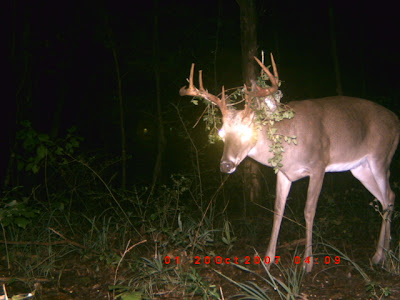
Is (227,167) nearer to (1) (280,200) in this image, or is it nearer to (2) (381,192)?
(1) (280,200)

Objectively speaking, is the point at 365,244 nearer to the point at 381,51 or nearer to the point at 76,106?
the point at 76,106

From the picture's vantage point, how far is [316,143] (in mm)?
5316

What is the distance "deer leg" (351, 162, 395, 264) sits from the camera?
17.1 ft

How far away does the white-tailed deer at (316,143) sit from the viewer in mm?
4941

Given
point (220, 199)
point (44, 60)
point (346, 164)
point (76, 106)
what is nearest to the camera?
point (346, 164)

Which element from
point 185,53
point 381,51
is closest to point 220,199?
point 185,53

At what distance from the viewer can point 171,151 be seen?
23.1 m

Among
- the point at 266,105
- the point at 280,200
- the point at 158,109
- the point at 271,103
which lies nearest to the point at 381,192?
the point at 280,200

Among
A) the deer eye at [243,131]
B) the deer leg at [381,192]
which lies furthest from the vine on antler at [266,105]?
the deer leg at [381,192]

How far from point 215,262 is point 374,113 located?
120 inches
